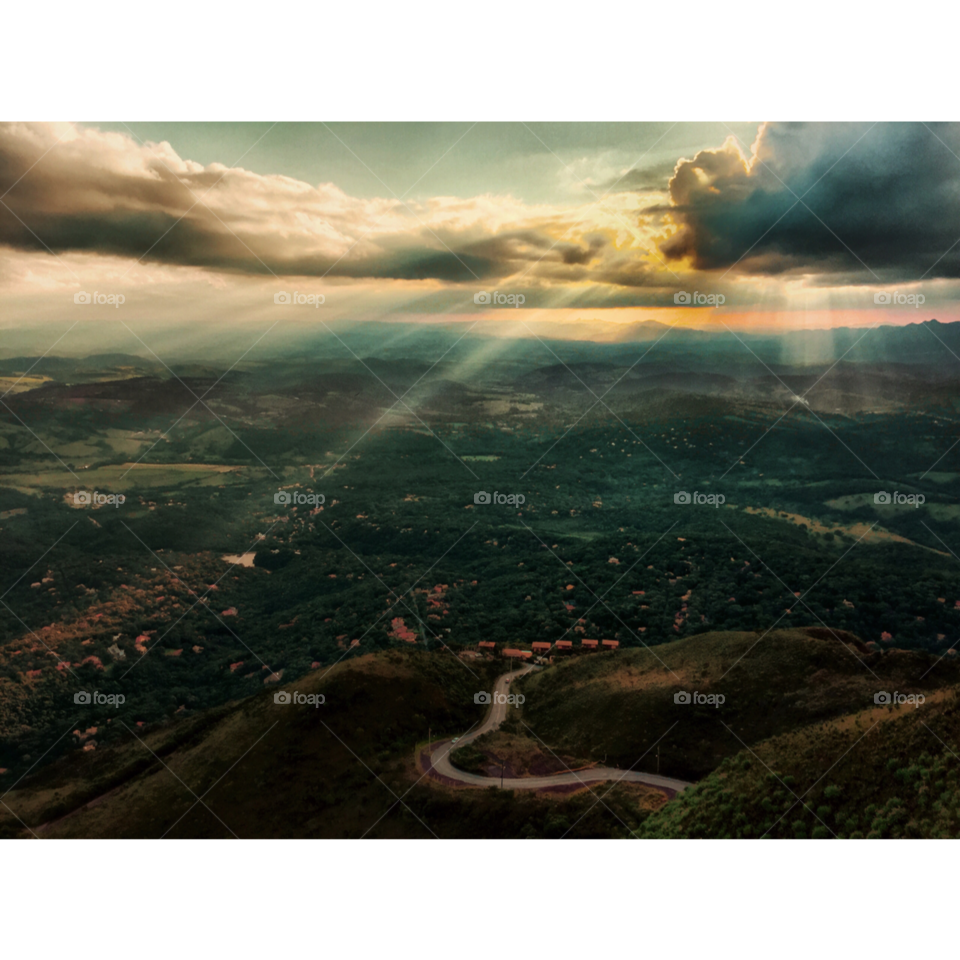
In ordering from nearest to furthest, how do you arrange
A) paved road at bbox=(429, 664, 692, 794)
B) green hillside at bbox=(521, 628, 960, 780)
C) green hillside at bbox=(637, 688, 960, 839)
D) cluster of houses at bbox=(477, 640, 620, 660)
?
green hillside at bbox=(637, 688, 960, 839), paved road at bbox=(429, 664, 692, 794), green hillside at bbox=(521, 628, 960, 780), cluster of houses at bbox=(477, 640, 620, 660)

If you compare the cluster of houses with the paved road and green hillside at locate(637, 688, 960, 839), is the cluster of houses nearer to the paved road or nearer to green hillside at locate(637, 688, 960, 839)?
the paved road

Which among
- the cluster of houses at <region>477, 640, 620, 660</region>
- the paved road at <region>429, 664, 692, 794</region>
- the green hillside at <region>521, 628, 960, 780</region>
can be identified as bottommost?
the paved road at <region>429, 664, 692, 794</region>

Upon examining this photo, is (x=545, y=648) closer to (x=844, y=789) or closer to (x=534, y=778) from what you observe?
(x=534, y=778)

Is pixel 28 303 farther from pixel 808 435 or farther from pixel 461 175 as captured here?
pixel 808 435

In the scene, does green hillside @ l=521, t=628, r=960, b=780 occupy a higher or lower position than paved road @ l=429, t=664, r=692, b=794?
higher

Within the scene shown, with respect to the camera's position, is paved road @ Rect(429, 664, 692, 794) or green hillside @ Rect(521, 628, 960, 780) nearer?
paved road @ Rect(429, 664, 692, 794)

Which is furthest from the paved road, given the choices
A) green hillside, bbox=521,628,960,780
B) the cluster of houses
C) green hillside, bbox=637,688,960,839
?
the cluster of houses

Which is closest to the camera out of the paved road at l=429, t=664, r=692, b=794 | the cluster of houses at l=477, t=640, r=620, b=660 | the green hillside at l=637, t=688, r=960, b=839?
the green hillside at l=637, t=688, r=960, b=839

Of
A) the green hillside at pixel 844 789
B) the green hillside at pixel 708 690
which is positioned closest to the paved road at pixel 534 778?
the green hillside at pixel 708 690
